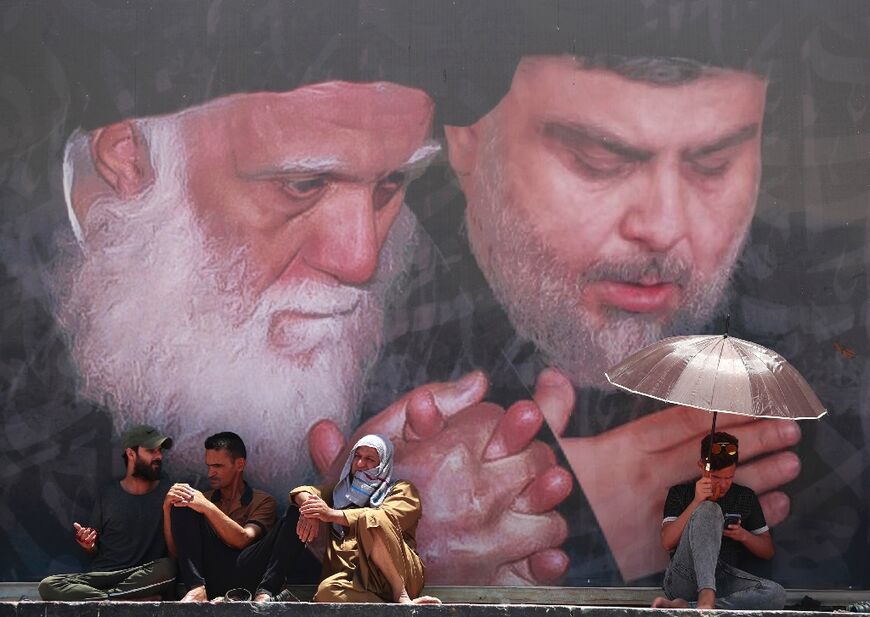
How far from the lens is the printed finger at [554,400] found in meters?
7.59

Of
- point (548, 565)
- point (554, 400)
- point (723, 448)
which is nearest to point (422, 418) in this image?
point (554, 400)

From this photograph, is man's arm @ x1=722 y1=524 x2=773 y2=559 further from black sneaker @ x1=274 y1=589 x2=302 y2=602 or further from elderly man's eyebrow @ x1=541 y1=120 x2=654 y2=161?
black sneaker @ x1=274 y1=589 x2=302 y2=602

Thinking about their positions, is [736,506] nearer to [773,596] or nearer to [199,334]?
[773,596]

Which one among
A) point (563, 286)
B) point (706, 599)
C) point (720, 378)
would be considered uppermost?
point (563, 286)

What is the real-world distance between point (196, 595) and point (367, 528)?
918 millimetres

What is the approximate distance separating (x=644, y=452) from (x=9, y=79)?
3.93 m

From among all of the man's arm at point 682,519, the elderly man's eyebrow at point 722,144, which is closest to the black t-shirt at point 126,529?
the man's arm at point 682,519

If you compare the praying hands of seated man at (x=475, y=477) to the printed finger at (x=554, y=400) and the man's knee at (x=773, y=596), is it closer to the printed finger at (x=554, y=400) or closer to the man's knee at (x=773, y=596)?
the printed finger at (x=554, y=400)

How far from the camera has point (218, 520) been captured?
7195 mm

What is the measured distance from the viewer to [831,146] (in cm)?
768

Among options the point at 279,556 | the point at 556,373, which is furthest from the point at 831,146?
the point at 279,556

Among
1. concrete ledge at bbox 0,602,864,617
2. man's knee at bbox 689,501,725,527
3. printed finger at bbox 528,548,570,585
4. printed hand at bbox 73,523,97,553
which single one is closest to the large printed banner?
printed finger at bbox 528,548,570,585

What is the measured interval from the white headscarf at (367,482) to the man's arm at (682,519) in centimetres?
142

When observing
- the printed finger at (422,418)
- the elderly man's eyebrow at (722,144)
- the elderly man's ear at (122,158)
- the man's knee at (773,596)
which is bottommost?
the man's knee at (773,596)
